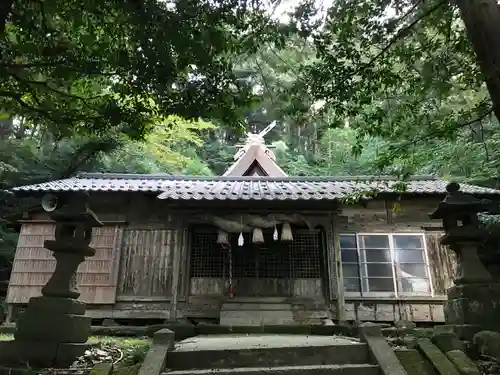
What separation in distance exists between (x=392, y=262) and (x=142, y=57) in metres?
9.01

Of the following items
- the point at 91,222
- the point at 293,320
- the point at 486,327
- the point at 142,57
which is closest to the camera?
the point at 142,57

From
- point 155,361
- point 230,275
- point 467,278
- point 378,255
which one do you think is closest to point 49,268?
point 230,275

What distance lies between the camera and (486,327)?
5.77 metres

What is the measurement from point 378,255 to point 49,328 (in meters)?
8.84

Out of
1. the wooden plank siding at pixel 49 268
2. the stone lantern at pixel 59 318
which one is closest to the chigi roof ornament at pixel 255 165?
the wooden plank siding at pixel 49 268

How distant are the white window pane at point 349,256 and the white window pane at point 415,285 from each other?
142cm

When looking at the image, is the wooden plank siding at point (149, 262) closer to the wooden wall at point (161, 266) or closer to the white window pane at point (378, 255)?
the wooden wall at point (161, 266)

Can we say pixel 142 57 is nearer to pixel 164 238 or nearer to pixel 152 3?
pixel 152 3

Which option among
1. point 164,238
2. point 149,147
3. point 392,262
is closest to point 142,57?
point 164,238

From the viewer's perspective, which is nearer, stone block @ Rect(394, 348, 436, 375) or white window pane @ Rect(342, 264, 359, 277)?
stone block @ Rect(394, 348, 436, 375)

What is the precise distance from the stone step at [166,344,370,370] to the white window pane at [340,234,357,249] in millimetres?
6310

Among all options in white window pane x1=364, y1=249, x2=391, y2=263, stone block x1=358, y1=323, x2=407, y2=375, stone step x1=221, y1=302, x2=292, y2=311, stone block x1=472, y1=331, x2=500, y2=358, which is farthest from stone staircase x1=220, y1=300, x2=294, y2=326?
stone block x1=472, y1=331, x2=500, y2=358

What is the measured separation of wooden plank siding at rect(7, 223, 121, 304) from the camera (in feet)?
35.6

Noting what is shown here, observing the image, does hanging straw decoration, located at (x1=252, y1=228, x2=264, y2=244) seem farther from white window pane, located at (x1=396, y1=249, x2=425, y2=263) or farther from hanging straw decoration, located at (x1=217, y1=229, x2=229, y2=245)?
white window pane, located at (x1=396, y1=249, x2=425, y2=263)
